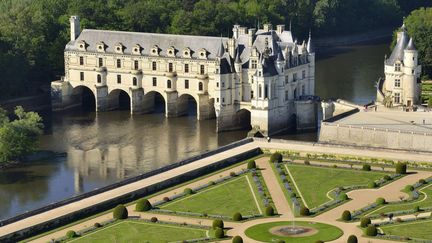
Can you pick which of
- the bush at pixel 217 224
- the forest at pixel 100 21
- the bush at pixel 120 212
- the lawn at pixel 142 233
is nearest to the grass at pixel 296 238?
the bush at pixel 217 224

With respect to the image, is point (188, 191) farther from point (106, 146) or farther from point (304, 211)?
point (106, 146)

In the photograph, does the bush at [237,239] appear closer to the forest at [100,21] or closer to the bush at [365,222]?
the bush at [365,222]

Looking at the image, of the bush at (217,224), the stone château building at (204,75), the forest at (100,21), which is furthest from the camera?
the forest at (100,21)

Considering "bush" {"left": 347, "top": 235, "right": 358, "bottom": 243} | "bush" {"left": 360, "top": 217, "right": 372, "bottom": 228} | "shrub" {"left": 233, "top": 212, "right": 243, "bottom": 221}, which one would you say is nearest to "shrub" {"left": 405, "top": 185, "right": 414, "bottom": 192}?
"bush" {"left": 360, "top": 217, "right": 372, "bottom": 228}

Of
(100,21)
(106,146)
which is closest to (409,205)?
(106,146)

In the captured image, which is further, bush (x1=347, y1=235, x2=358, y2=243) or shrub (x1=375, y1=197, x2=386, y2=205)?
shrub (x1=375, y1=197, x2=386, y2=205)

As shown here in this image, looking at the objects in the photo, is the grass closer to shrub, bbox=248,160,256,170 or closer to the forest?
shrub, bbox=248,160,256,170
